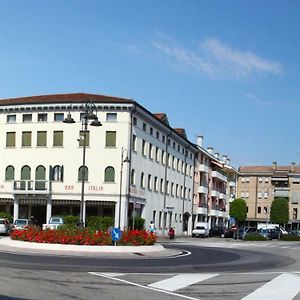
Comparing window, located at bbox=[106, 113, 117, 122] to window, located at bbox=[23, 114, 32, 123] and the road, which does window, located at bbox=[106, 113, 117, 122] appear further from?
the road

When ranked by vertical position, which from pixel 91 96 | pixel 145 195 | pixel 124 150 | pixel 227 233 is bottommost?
pixel 227 233

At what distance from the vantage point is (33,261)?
19109 mm

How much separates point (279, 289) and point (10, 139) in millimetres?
46182

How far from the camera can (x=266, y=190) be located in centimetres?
12450

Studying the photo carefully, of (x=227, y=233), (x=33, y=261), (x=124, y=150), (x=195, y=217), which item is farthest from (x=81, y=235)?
(x=195, y=217)

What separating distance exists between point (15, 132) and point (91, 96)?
836 centimetres

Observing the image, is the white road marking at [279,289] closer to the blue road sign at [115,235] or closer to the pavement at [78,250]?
the pavement at [78,250]

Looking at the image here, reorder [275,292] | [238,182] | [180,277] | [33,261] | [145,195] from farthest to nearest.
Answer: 1. [238,182]
2. [145,195]
3. [33,261]
4. [180,277]
5. [275,292]

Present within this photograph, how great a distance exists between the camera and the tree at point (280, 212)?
112 metres

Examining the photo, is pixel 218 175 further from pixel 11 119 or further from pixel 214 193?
pixel 11 119

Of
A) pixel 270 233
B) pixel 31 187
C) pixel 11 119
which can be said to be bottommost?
pixel 270 233

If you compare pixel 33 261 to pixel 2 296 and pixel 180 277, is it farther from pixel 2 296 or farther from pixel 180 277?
pixel 2 296

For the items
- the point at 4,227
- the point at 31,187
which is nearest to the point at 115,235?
the point at 4,227

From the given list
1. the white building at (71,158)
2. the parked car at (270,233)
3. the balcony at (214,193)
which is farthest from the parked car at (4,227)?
the balcony at (214,193)
